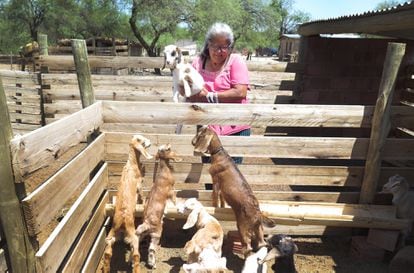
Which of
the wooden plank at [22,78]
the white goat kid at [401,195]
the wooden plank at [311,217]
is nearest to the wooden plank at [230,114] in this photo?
the white goat kid at [401,195]

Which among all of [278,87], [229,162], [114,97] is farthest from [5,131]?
[278,87]

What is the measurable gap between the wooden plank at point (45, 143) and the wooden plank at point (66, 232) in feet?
1.59

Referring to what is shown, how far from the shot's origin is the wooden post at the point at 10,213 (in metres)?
1.93

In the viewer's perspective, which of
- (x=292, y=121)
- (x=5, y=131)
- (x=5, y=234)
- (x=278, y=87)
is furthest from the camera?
(x=278, y=87)

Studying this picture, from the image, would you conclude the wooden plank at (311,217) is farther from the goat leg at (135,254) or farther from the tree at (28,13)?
the tree at (28,13)

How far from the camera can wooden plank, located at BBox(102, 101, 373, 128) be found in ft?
11.9

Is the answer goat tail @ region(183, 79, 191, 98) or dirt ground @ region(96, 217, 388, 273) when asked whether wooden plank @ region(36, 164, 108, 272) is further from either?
goat tail @ region(183, 79, 191, 98)

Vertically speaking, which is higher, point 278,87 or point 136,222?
point 278,87

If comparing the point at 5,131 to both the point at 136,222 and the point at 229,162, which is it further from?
the point at 136,222

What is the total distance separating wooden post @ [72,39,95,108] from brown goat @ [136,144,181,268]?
0.97 metres

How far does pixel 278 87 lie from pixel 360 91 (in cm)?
169

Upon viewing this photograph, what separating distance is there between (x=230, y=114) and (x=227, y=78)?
44cm

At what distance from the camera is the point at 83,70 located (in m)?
3.79

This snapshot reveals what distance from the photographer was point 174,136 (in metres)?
3.76
